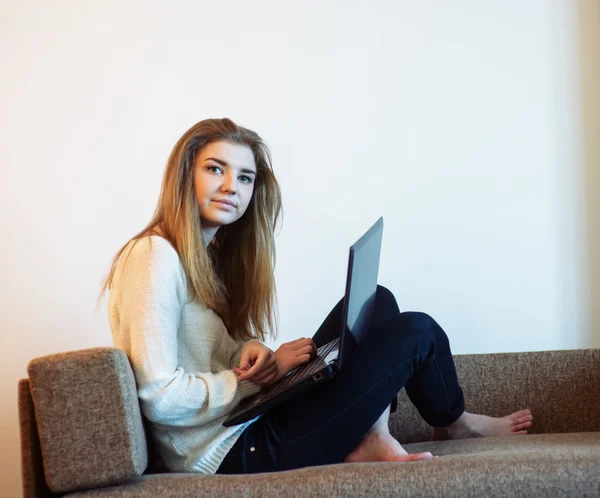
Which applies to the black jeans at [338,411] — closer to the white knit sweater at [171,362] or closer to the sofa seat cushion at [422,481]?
the white knit sweater at [171,362]

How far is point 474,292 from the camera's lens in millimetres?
2555

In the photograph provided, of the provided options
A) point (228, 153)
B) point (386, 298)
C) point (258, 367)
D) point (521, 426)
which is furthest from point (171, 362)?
point (521, 426)

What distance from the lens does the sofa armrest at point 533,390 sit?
6.70 feet

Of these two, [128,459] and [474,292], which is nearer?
[128,459]

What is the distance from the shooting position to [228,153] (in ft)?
5.56

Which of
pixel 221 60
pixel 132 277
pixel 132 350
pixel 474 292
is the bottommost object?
pixel 474 292

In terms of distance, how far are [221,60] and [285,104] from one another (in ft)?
0.80

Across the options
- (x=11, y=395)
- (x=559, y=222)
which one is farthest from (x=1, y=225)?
(x=559, y=222)

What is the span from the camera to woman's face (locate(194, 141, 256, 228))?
166 centimetres

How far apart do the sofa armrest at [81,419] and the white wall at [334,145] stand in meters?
1.21

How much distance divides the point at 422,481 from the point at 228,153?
2.65 ft

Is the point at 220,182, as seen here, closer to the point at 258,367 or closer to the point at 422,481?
the point at 258,367

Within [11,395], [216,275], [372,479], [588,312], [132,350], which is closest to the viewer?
[372,479]

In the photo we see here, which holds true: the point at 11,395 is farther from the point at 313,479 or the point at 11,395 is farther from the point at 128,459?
the point at 313,479
